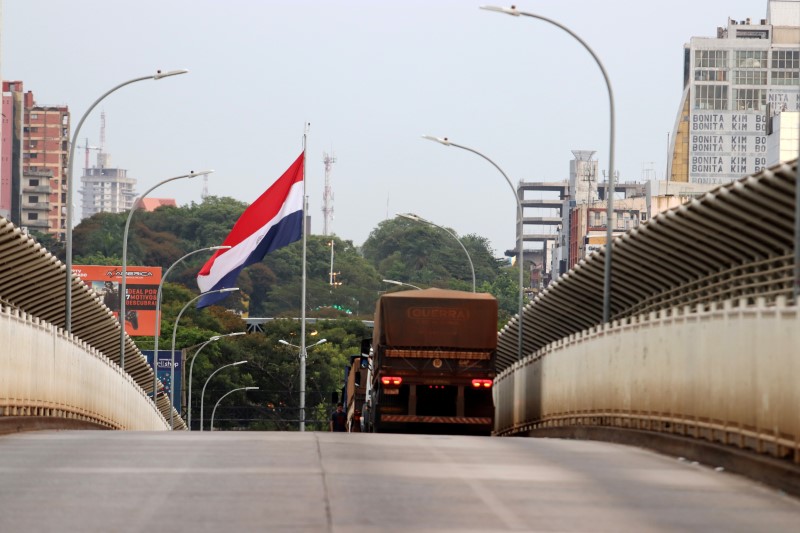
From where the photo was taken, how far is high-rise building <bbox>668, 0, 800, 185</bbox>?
17375cm

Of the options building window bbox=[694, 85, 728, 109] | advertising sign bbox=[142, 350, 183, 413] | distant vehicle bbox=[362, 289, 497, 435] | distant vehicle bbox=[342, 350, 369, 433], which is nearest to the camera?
distant vehicle bbox=[362, 289, 497, 435]

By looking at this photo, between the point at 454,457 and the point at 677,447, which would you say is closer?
the point at 454,457

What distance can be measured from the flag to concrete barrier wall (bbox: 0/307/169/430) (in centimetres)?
858

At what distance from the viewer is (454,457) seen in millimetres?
19328

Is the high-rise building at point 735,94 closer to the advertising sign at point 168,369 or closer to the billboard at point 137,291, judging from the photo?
the billboard at point 137,291

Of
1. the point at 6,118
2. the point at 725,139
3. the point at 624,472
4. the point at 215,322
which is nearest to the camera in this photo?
the point at 624,472

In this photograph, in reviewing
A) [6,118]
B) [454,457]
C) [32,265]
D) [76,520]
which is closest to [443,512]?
[76,520]

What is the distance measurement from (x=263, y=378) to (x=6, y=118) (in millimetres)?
87695

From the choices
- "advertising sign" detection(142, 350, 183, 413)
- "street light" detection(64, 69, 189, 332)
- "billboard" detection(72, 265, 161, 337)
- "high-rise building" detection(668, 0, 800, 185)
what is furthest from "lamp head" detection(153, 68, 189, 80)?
"high-rise building" detection(668, 0, 800, 185)

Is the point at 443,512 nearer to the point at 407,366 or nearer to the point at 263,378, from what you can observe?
the point at 407,366

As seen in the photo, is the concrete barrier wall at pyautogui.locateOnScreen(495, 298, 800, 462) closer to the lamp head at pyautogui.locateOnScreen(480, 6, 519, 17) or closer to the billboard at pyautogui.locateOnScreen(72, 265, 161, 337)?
the lamp head at pyautogui.locateOnScreen(480, 6, 519, 17)

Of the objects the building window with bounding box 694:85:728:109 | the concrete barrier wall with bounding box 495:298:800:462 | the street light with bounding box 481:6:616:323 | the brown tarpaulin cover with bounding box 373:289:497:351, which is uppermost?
the building window with bounding box 694:85:728:109

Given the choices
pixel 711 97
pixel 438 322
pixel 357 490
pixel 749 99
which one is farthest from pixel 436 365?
pixel 749 99

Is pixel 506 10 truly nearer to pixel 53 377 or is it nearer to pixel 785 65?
pixel 53 377
